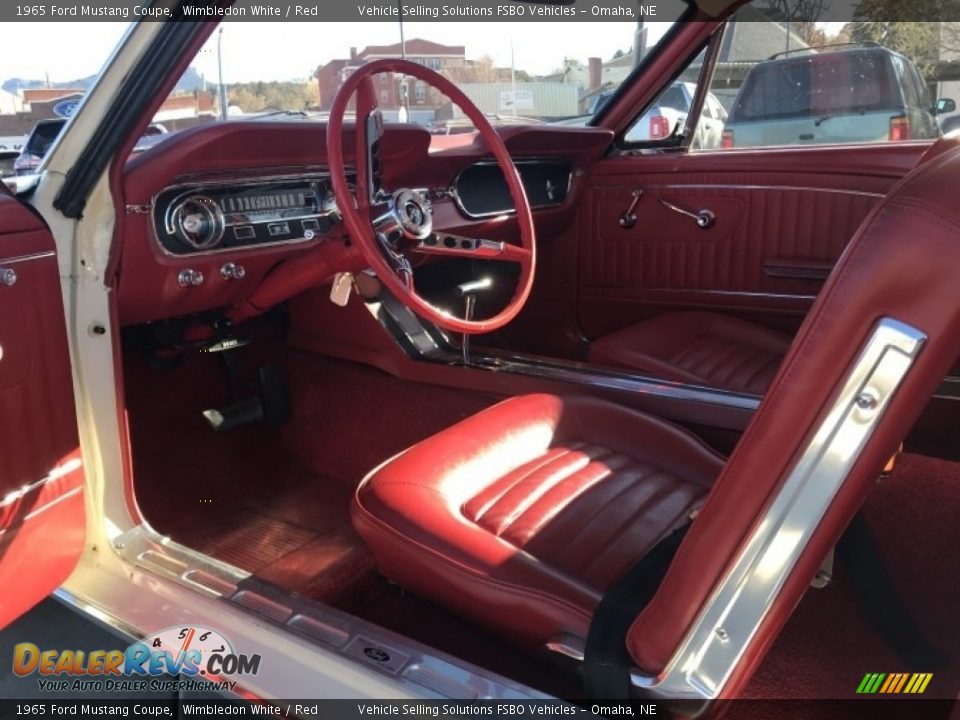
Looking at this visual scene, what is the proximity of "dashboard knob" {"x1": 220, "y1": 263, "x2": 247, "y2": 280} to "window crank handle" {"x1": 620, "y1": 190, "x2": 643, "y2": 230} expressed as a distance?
1.51 m

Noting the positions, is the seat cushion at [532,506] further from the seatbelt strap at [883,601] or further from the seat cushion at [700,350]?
the seat cushion at [700,350]

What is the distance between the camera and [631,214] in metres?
2.94

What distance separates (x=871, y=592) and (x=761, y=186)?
1.56 m

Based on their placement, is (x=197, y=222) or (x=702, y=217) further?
(x=702, y=217)

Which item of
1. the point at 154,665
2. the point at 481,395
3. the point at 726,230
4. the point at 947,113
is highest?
the point at 947,113

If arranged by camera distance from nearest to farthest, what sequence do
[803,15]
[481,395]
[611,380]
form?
1. [611,380]
2. [481,395]
3. [803,15]

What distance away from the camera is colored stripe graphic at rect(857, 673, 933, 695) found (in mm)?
1413

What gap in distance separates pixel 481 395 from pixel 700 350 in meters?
0.69

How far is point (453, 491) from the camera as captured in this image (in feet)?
4.93

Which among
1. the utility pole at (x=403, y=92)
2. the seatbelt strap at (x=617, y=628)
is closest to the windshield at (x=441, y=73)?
the utility pole at (x=403, y=92)

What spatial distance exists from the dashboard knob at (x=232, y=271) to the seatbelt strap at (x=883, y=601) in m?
1.28

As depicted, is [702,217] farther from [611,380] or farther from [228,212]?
[228,212]

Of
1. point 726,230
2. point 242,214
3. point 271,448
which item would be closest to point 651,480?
point 242,214

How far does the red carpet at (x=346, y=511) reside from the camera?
1.52 m
